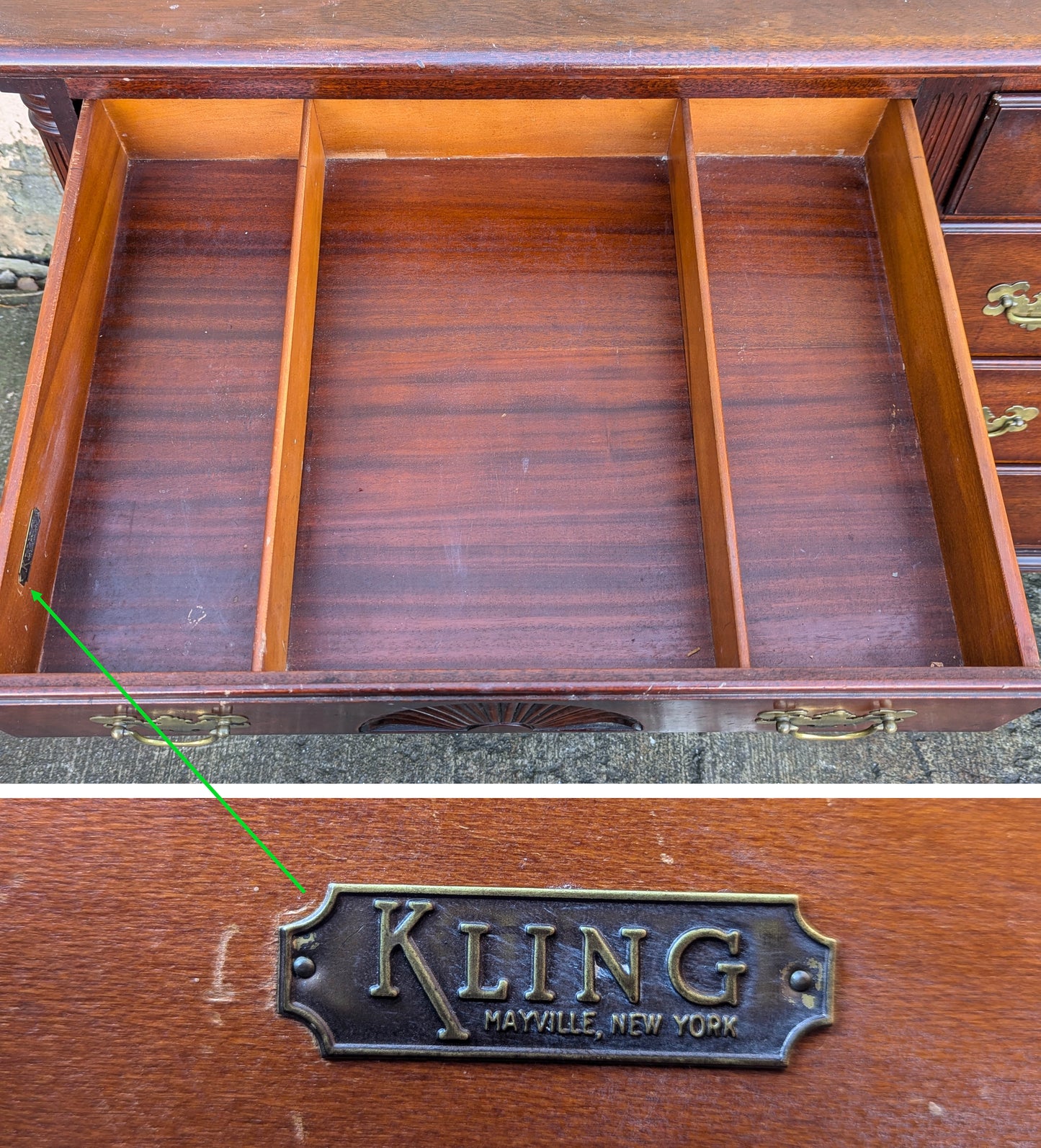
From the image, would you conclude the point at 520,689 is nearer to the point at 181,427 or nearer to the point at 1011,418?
the point at 181,427

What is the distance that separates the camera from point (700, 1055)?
2.66 ft

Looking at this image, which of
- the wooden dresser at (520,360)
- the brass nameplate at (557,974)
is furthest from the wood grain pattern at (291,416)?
the brass nameplate at (557,974)

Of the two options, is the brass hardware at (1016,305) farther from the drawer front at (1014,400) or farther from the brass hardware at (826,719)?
the brass hardware at (826,719)

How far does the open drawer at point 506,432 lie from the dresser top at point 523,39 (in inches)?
2.9

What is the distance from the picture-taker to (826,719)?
3.33ft

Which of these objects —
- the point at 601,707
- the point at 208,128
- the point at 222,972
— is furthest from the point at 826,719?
the point at 208,128

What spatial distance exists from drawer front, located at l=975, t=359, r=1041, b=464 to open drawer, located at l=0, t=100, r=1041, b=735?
0.35 metres

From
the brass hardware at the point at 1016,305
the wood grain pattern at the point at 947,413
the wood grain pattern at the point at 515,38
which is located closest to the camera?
the wood grain pattern at the point at 947,413

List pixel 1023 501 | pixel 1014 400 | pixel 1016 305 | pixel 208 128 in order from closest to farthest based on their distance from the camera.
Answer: pixel 208 128 < pixel 1016 305 < pixel 1014 400 < pixel 1023 501

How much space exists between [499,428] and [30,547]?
1.69 feet

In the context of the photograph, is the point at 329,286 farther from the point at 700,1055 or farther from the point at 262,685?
the point at 700,1055

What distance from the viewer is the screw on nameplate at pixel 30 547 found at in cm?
96

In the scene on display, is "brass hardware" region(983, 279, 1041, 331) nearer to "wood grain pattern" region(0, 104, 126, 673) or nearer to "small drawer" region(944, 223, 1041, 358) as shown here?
"small drawer" region(944, 223, 1041, 358)

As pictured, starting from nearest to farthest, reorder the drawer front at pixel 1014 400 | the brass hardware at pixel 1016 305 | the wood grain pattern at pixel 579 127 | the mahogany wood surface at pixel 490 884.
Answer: the mahogany wood surface at pixel 490 884
the wood grain pattern at pixel 579 127
the brass hardware at pixel 1016 305
the drawer front at pixel 1014 400
